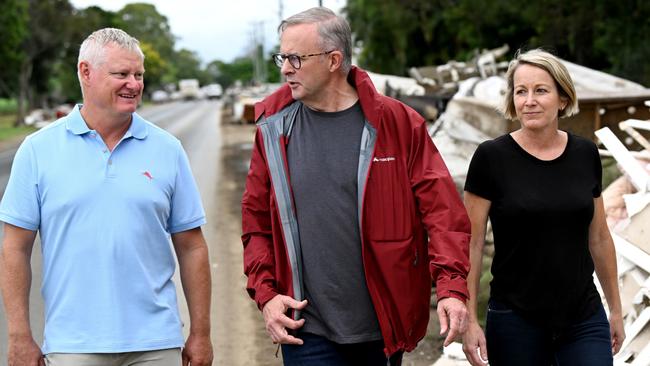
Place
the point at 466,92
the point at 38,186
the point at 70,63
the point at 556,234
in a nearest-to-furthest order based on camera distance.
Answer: the point at 38,186 < the point at 556,234 < the point at 466,92 < the point at 70,63

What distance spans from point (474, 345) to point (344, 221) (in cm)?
72

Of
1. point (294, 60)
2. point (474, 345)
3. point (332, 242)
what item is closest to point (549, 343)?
point (474, 345)

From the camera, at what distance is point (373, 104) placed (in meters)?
3.19

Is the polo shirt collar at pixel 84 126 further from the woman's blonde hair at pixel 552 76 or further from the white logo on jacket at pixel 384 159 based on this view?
the woman's blonde hair at pixel 552 76

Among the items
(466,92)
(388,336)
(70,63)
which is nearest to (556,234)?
(388,336)

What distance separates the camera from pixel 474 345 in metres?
3.38

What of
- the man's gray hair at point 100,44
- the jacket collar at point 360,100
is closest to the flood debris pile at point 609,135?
the jacket collar at point 360,100

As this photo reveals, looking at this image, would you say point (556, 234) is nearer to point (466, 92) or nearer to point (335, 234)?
point (335, 234)

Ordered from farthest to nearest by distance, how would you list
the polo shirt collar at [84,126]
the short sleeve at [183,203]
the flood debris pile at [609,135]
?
the flood debris pile at [609,135], the short sleeve at [183,203], the polo shirt collar at [84,126]

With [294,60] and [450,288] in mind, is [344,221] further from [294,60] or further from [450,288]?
[294,60]

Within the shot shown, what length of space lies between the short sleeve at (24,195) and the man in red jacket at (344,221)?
705 mm

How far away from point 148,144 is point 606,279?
1.82m

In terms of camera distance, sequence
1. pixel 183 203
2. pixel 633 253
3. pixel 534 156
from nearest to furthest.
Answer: pixel 183 203 < pixel 534 156 < pixel 633 253

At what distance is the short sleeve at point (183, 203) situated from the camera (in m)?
3.25
